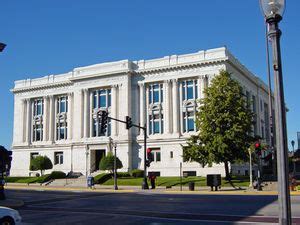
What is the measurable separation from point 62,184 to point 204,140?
22.6m

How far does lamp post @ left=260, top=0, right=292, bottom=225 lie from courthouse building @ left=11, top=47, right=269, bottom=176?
2034 inches

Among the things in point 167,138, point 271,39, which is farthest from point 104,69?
point 271,39

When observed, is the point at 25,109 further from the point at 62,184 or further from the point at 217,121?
the point at 217,121

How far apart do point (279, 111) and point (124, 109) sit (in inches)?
2294

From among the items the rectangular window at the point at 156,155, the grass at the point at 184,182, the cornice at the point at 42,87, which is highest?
the cornice at the point at 42,87

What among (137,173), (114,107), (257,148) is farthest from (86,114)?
(257,148)

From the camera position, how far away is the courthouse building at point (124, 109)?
6028 centimetres

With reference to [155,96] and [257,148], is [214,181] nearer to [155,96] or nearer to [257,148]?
[257,148]

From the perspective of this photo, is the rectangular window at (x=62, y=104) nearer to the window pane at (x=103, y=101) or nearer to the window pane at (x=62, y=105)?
the window pane at (x=62, y=105)

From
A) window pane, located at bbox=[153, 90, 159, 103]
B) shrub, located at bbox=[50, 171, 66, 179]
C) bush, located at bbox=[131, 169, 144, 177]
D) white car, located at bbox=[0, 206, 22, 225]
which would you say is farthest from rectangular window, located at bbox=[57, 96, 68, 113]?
white car, located at bbox=[0, 206, 22, 225]

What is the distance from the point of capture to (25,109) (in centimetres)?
7606

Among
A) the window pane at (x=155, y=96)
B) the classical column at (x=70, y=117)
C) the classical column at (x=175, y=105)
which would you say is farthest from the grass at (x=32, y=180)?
the classical column at (x=175, y=105)

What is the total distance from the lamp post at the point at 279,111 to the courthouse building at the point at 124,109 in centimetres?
5167

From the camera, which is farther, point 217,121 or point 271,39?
point 217,121
